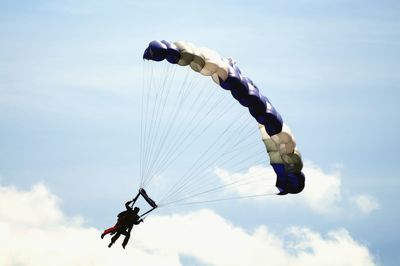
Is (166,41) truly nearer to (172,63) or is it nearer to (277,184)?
(172,63)

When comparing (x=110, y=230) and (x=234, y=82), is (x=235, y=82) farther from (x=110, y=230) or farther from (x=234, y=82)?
(x=110, y=230)

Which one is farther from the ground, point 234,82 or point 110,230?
point 234,82

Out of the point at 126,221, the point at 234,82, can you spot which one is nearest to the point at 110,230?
the point at 126,221

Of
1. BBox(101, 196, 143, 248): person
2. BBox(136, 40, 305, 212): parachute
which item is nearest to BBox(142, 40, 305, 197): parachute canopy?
BBox(136, 40, 305, 212): parachute

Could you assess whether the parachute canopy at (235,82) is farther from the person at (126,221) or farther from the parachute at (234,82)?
the person at (126,221)

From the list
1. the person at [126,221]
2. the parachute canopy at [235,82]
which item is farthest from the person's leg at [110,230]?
the parachute canopy at [235,82]

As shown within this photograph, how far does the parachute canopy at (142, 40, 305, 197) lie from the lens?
83.5 ft

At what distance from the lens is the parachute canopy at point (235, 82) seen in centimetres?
2545

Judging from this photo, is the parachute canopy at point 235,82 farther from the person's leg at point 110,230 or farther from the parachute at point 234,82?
the person's leg at point 110,230

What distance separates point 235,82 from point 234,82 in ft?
0.12

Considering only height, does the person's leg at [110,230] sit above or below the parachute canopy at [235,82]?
below

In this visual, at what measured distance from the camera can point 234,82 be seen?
2544 centimetres

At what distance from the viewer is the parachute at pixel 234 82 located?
2545cm

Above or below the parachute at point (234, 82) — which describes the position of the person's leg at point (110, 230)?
below
